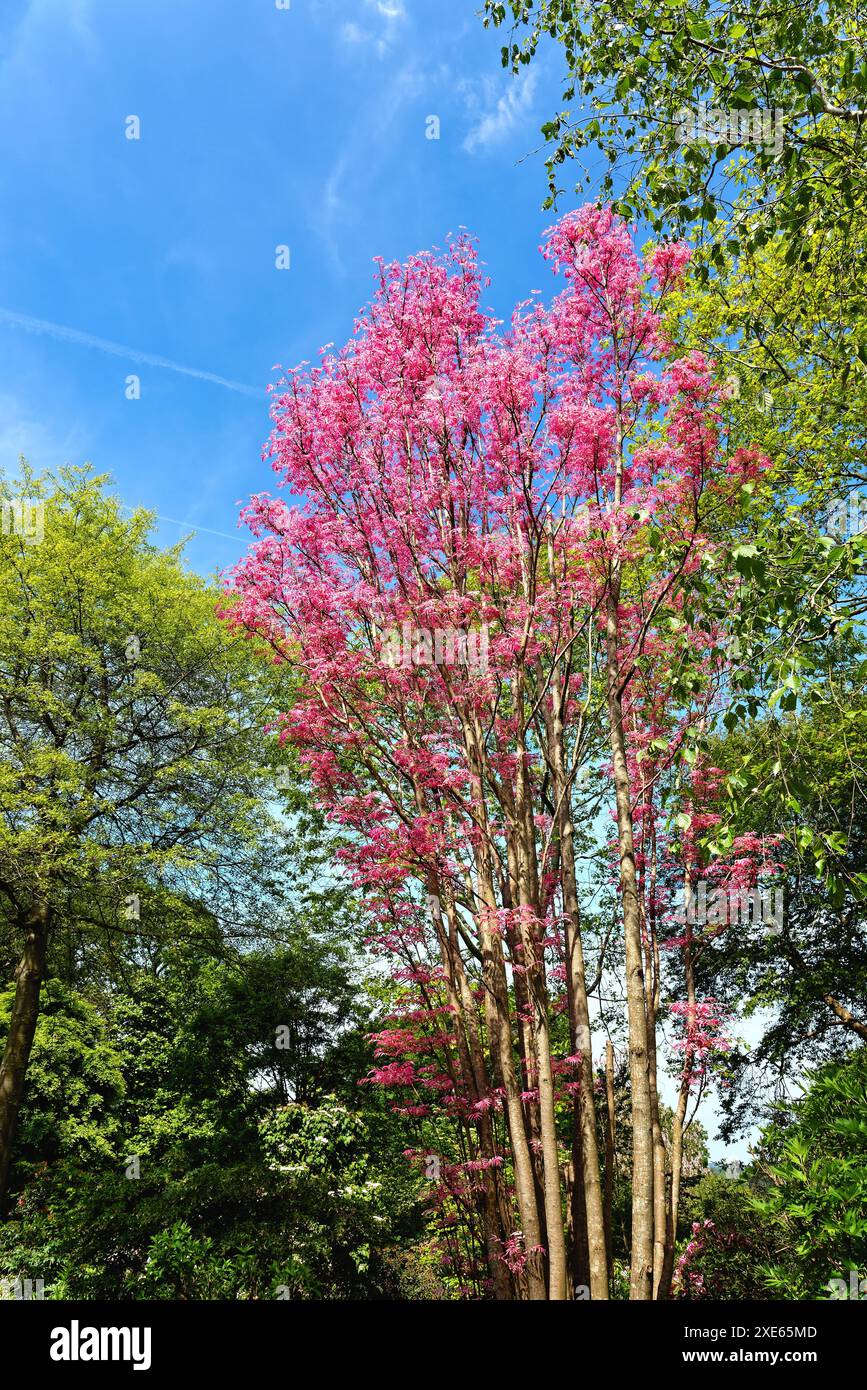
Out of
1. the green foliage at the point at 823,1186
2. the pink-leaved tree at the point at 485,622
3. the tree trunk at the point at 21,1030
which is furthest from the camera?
the tree trunk at the point at 21,1030

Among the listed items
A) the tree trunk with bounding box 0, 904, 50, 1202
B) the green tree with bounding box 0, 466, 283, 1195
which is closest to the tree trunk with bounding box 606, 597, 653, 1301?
the green tree with bounding box 0, 466, 283, 1195

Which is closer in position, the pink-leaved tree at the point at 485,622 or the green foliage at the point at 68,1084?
the pink-leaved tree at the point at 485,622

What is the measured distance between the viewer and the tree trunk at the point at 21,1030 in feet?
40.0

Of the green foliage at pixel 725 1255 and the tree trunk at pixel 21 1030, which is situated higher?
the tree trunk at pixel 21 1030

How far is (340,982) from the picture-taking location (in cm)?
1557

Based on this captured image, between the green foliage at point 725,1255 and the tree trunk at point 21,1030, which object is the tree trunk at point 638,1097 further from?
the tree trunk at point 21,1030

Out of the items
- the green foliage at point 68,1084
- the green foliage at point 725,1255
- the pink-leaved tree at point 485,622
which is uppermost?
the pink-leaved tree at point 485,622

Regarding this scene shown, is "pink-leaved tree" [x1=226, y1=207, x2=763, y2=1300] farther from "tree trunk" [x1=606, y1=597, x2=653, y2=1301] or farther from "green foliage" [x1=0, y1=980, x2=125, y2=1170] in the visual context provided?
"green foliage" [x1=0, y1=980, x2=125, y2=1170]

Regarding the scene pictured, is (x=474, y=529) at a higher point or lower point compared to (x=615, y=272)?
lower

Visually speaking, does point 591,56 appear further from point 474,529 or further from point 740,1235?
point 740,1235

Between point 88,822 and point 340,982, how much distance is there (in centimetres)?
535

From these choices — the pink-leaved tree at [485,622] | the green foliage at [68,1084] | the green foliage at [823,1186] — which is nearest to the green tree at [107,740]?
the green foliage at [68,1084]
